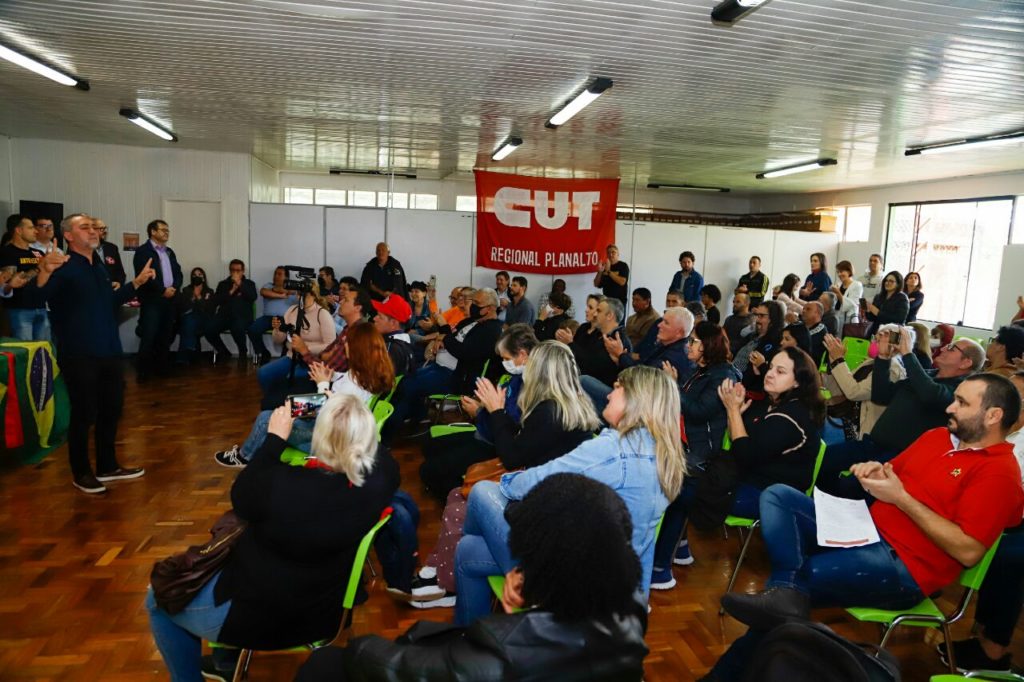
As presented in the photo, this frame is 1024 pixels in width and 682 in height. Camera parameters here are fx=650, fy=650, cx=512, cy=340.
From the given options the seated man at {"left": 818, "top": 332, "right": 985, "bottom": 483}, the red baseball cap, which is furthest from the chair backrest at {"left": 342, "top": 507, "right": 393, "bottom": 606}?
the red baseball cap

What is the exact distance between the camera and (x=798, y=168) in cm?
973

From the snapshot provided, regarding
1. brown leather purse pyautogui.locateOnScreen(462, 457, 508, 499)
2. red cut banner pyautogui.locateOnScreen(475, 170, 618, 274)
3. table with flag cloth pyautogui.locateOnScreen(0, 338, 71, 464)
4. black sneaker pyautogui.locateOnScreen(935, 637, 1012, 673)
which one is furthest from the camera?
red cut banner pyautogui.locateOnScreen(475, 170, 618, 274)

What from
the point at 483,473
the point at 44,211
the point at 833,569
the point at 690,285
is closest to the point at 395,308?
the point at 483,473

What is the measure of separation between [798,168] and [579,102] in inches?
214

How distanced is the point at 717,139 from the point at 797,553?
21.3 feet

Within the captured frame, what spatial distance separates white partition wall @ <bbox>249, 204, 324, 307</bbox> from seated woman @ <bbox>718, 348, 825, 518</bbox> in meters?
7.88

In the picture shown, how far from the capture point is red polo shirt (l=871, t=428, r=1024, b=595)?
2139mm

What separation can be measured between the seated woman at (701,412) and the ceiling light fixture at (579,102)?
8.60 feet

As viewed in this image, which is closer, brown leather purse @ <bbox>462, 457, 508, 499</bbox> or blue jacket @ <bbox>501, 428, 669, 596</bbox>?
blue jacket @ <bbox>501, 428, 669, 596</bbox>

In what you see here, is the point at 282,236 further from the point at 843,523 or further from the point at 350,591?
the point at 843,523

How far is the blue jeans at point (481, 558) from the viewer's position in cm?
236

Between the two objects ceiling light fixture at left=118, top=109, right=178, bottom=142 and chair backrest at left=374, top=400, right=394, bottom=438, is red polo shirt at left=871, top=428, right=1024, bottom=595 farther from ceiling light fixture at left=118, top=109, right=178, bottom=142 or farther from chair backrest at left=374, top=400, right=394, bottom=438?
ceiling light fixture at left=118, top=109, right=178, bottom=142

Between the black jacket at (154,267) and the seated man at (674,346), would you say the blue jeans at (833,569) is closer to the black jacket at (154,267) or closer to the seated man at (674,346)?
the seated man at (674,346)

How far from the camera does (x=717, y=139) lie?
782 cm
